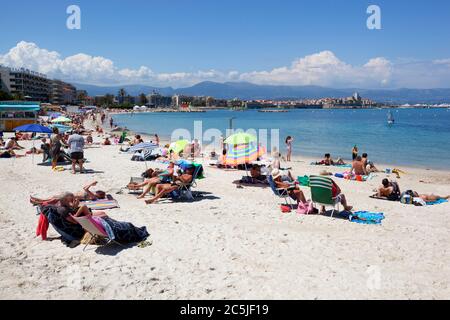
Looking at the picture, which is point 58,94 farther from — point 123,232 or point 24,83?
point 123,232

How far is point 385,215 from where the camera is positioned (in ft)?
24.0

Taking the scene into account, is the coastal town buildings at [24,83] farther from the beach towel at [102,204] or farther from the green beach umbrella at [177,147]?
the beach towel at [102,204]

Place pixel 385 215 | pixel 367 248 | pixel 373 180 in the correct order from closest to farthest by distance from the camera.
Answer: pixel 367 248, pixel 385 215, pixel 373 180

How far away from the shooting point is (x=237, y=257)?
500 cm

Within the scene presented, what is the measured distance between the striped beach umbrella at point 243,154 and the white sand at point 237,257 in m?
2.38

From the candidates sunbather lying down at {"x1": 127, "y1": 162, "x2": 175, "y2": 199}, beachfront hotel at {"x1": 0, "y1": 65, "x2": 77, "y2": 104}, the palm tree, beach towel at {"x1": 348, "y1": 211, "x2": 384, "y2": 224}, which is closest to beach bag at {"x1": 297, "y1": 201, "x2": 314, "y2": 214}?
beach towel at {"x1": 348, "y1": 211, "x2": 384, "y2": 224}

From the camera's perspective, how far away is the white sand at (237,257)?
13.5 feet

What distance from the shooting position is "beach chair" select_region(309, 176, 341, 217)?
23.3 ft

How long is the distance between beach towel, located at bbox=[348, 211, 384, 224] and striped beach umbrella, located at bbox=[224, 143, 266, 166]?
3.73 metres

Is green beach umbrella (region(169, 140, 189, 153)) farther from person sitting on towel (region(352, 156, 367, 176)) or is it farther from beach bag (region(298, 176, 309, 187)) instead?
person sitting on towel (region(352, 156, 367, 176))

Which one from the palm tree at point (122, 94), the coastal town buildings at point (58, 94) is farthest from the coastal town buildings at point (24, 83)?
the palm tree at point (122, 94)
